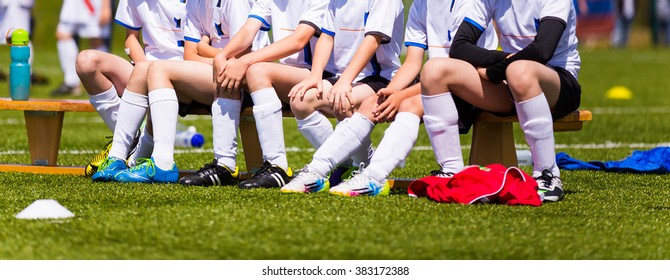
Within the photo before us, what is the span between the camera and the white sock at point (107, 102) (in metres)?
6.32

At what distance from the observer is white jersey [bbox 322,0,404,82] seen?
5.77m

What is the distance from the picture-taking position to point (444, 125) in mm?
5426

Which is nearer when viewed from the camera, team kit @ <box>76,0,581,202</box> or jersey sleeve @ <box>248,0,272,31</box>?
team kit @ <box>76,0,581,202</box>

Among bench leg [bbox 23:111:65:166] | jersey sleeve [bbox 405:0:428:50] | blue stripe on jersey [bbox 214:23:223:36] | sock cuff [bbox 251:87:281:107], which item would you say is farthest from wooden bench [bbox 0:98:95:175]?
jersey sleeve [bbox 405:0:428:50]

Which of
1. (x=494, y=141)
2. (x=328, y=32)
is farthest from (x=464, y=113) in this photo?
(x=328, y=32)

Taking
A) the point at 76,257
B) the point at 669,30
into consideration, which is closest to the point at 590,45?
the point at 669,30

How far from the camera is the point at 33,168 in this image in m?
6.59

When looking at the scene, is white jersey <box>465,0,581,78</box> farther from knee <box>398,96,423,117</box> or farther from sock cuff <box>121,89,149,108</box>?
sock cuff <box>121,89,149,108</box>

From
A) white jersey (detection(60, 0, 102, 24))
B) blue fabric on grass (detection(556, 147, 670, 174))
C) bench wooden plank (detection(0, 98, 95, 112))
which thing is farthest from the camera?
white jersey (detection(60, 0, 102, 24))

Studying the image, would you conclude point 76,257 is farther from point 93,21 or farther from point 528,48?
point 93,21

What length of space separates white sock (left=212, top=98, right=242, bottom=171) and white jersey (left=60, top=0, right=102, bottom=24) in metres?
8.50

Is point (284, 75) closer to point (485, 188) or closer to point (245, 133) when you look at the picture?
point (245, 133)

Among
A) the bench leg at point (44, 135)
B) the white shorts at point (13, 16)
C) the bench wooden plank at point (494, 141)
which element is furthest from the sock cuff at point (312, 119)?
the white shorts at point (13, 16)
